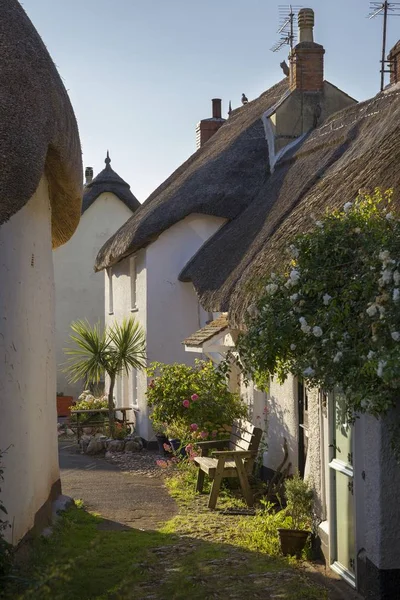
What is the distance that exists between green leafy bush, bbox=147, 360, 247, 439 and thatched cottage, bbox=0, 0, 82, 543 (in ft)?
11.6

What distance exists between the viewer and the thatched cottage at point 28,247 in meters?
6.80

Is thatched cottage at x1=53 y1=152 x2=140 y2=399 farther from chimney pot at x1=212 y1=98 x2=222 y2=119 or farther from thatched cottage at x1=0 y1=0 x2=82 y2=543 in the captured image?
thatched cottage at x1=0 y1=0 x2=82 y2=543

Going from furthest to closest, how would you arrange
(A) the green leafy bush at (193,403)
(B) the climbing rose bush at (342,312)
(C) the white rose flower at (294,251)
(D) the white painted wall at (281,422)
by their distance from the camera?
(A) the green leafy bush at (193,403) → (D) the white painted wall at (281,422) → (C) the white rose flower at (294,251) → (B) the climbing rose bush at (342,312)

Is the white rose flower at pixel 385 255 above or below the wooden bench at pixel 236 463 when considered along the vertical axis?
above

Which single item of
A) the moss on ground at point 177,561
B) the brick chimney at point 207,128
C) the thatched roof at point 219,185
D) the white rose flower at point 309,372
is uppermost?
the brick chimney at point 207,128

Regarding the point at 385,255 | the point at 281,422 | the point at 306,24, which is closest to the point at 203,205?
the point at 306,24

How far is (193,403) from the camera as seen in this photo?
1302 centimetres

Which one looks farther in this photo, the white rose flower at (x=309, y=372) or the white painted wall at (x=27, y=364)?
the white painted wall at (x=27, y=364)

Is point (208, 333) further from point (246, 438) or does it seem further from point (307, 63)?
point (307, 63)

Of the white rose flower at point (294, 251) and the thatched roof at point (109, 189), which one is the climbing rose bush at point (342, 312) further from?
the thatched roof at point (109, 189)

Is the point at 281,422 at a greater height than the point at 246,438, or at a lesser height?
greater

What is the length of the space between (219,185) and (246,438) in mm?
7443

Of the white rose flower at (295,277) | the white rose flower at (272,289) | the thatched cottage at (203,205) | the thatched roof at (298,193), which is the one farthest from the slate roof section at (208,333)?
the white rose flower at (295,277)

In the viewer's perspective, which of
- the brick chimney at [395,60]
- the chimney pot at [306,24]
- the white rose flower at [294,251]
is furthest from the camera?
the chimney pot at [306,24]
